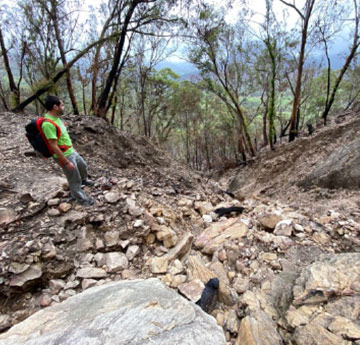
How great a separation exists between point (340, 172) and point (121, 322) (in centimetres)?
538

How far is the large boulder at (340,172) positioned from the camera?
14.5 ft

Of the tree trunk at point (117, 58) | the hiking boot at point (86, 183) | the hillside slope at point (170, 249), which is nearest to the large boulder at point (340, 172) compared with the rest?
the hillside slope at point (170, 249)

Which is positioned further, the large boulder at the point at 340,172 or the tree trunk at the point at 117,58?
the tree trunk at the point at 117,58

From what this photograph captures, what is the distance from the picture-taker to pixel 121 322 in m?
1.47

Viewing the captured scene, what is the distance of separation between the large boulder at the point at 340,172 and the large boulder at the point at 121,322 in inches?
182

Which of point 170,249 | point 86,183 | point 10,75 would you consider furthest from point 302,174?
point 10,75

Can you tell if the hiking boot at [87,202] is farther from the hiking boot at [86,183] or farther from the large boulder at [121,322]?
the large boulder at [121,322]

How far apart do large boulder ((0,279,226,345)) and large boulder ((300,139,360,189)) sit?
4.62 meters

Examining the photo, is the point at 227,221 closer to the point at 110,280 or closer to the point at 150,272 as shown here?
the point at 150,272

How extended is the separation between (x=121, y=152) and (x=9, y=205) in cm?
347

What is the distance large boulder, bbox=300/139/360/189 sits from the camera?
174 inches

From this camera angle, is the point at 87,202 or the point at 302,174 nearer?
the point at 87,202

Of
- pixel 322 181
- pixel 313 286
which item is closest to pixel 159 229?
pixel 313 286

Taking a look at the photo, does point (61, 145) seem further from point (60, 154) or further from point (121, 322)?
point (121, 322)
